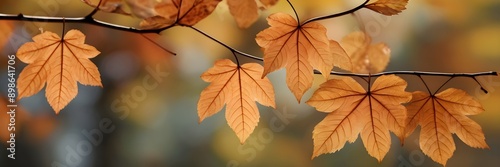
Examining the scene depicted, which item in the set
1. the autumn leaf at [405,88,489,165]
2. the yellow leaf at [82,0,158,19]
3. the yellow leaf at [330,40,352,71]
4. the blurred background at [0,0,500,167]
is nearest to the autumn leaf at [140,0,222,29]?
the yellow leaf at [82,0,158,19]

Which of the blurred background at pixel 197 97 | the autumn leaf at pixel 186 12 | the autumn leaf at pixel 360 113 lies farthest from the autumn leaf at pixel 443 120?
the blurred background at pixel 197 97

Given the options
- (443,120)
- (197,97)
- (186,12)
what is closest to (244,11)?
(186,12)

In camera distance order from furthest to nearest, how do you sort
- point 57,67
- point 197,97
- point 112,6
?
point 197,97, point 57,67, point 112,6

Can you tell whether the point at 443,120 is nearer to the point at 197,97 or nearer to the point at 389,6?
the point at 389,6

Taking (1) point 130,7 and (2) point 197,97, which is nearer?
(1) point 130,7

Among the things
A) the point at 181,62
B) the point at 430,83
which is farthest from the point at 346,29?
the point at 181,62

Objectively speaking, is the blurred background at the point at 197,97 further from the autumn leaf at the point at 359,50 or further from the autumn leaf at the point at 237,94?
the autumn leaf at the point at 237,94

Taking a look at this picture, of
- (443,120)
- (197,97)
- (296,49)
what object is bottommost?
(197,97)
